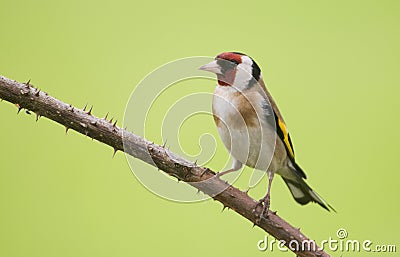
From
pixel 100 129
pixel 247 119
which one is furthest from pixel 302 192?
pixel 100 129

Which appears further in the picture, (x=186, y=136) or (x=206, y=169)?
(x=186, y=136)

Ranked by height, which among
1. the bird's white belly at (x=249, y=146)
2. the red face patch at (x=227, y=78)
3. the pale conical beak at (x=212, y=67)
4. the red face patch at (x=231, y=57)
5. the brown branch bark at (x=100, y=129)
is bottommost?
the brown branch bark at (x=100, y=129)

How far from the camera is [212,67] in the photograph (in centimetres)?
94

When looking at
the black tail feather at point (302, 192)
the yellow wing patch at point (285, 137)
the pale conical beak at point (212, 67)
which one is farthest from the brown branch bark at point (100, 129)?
the black tail feather at point (302, 192)

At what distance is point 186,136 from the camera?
4.13 feet

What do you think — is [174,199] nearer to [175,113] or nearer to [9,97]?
[175,113]

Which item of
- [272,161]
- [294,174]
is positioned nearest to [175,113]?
[272,161]

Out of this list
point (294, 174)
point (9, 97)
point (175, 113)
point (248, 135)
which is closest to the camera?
point (9, 97)

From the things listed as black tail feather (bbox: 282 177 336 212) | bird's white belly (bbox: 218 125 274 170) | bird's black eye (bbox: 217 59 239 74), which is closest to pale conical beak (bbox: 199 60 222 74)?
bird's black eye (bbox: 217 59 239 74)

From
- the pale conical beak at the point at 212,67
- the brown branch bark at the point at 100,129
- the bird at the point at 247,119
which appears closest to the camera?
the brown branch bark at the point at 100,129

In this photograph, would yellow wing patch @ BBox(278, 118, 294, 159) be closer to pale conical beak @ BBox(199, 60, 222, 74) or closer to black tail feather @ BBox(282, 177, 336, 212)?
black tail feather @ BBox(282, 177, 336, 212)

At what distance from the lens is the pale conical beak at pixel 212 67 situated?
917mm

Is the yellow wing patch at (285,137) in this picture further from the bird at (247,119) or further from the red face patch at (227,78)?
the red face patch at (227,78)

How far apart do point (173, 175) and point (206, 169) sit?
0.21ft
